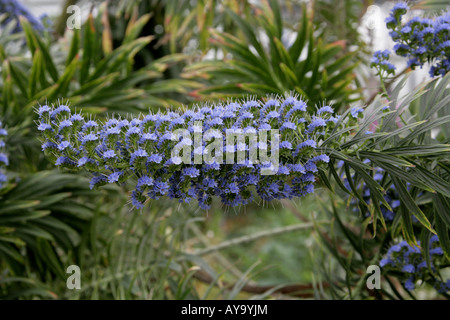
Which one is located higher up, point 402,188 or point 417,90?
point 417,90

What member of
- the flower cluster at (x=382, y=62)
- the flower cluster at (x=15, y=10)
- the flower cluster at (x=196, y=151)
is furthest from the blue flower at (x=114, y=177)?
the flower cluster at (x=15, y=10)

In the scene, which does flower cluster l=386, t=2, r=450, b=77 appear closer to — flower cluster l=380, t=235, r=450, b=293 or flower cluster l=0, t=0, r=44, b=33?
flower cluster l=380, t=235, r=450, b=293

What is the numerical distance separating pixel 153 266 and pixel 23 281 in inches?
14.4

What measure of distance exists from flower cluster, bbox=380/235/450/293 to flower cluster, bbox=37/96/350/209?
40 cm

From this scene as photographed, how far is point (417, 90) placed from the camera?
795 millimetres

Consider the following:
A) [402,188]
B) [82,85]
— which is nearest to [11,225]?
[82,85]

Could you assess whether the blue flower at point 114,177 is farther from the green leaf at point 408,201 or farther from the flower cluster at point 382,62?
the flower cluster at point 382,62

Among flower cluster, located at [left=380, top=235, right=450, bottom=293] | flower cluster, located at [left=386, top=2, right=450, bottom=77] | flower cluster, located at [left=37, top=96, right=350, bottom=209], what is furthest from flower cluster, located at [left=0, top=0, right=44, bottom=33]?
flower cluster, located at [left=380, top=235, right=450, bottom=293]

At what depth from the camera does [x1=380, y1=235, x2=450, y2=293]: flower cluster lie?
931 mm

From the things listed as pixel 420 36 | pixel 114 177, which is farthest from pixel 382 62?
pixel 114 177

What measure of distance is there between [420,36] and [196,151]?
573mm

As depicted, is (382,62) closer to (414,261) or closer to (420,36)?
(420,36)

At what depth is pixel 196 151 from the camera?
0.60 metres
